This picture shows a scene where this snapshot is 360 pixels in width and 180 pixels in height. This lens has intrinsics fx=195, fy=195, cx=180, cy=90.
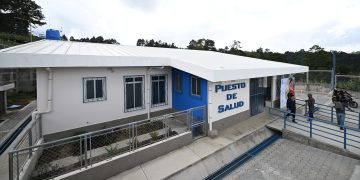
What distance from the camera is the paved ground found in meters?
6.27

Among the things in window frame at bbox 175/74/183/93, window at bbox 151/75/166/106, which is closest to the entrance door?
window frame at bbox 175/74/183/93

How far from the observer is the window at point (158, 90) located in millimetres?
10023

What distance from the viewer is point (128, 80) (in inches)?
354

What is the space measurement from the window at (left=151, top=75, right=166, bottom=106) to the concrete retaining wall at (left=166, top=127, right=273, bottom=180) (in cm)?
439

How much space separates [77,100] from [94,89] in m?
0.78

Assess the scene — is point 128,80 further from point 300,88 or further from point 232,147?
point 300,88

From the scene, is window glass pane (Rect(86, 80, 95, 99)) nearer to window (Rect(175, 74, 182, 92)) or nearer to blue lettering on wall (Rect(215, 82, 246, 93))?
window (Rect(175, 74, 182, 92))

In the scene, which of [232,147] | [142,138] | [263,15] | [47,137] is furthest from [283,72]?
[47,137]

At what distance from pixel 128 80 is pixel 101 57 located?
1956 millimetres

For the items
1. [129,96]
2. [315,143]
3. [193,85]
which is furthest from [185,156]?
[315,143]

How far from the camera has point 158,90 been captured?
10289mm

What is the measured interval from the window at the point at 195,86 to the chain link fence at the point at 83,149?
93 centimetres

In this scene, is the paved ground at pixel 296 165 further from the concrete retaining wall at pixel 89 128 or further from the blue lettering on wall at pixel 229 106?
the concrete retaining wall at pixel 89 128

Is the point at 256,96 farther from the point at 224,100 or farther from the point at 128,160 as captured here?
the point at 128,160
